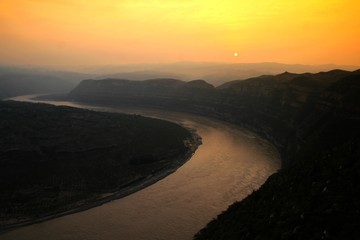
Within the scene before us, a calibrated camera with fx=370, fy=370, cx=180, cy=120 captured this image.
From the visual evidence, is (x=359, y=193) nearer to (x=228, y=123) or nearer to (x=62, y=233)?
(x=62, y=233)

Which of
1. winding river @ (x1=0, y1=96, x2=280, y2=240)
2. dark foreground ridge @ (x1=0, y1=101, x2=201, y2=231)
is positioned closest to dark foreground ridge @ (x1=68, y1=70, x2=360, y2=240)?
winding river @ (x1=0, y1=96, x2=280, y2=240)

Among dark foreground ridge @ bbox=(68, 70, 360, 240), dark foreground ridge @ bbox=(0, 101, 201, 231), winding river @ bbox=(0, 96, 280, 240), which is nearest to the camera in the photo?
dark foreground ridge @ bbox=(68, 70, 360, 240)

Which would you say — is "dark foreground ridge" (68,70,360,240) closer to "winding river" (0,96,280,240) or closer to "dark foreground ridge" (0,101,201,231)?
"winding river" (0,96,280,240)

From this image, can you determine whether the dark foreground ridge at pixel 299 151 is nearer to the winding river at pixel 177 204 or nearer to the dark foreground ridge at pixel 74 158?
the winding river at pixel 177 204

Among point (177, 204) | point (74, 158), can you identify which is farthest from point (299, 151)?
point (74, 158)

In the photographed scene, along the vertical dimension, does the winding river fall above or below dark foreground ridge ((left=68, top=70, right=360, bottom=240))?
below

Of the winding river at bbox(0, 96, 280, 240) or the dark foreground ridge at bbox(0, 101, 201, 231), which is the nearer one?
the winding river at bbox(0, 96, 280, 240)
